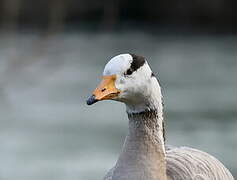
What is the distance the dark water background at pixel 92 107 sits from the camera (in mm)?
10789

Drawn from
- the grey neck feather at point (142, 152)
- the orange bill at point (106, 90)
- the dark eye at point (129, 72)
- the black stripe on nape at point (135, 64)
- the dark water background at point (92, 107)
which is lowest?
the grey neck feather at point (142, 152)

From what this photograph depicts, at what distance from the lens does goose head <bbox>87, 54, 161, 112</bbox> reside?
4.39 metres

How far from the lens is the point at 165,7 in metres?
25.5

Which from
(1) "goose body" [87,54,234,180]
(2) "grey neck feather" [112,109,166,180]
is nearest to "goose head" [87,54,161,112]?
(1) "goose body" [87,54,234,180]

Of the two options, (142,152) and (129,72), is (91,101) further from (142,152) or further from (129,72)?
(142,152)

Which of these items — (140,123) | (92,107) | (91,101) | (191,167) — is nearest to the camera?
(91,101)

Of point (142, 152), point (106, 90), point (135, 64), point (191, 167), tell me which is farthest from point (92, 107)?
point (106, 90)

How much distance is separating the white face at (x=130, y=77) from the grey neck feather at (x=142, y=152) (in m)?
0.19

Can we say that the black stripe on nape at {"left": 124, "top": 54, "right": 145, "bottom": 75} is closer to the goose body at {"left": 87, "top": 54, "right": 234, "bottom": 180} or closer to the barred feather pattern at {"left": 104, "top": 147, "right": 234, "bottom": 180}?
the goose body at {"left": 87, "top": 54, "right": 234, "bottom": 180}

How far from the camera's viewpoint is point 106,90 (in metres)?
4.36

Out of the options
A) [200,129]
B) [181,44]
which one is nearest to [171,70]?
[181,44]

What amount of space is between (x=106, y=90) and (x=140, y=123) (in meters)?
0.49

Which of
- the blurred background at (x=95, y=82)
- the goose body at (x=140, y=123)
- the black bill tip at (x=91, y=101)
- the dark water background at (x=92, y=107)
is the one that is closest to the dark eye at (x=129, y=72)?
the goose body at (x=140, y=123)

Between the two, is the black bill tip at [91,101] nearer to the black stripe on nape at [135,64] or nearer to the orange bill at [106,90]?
the orange bill at [106,90]
